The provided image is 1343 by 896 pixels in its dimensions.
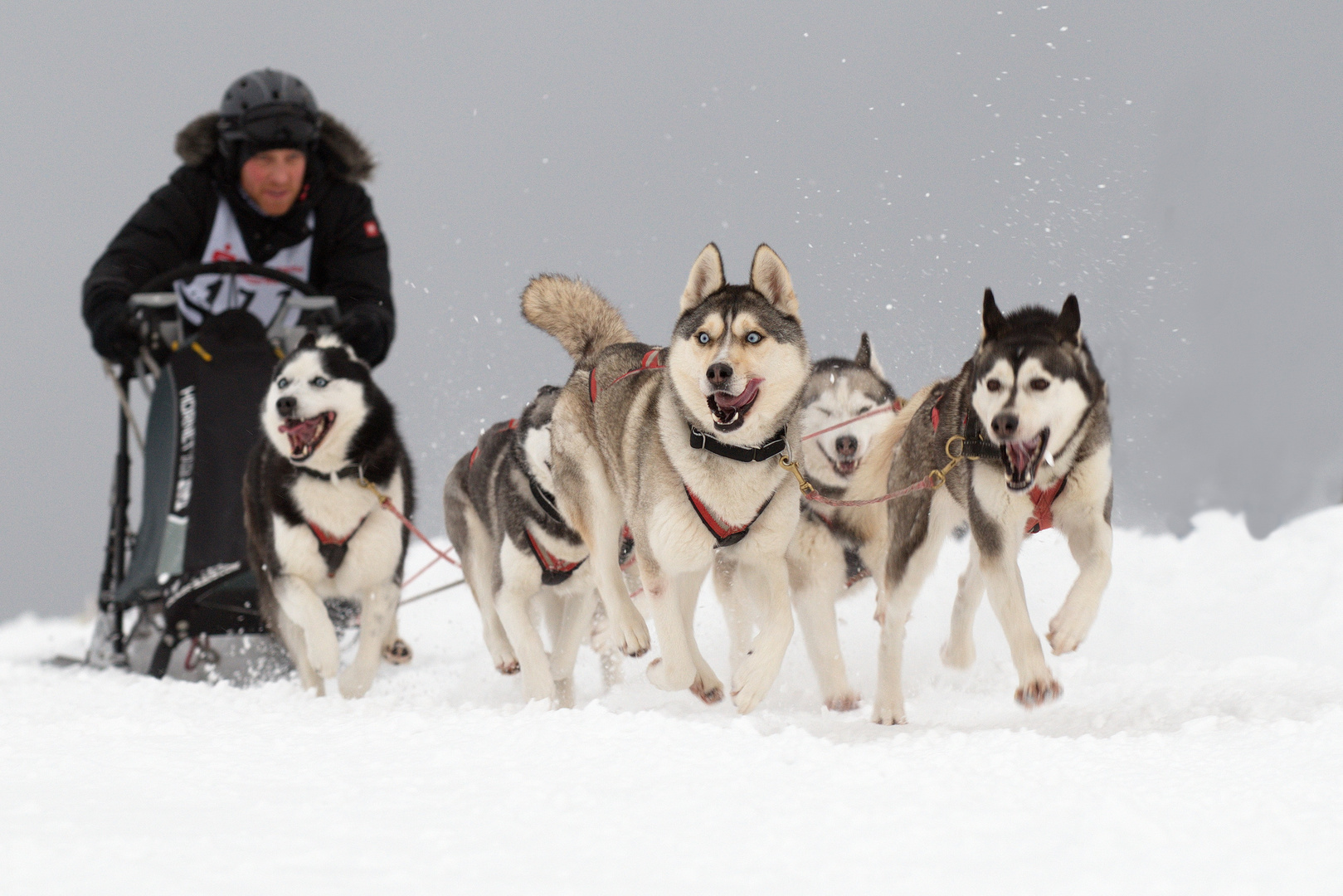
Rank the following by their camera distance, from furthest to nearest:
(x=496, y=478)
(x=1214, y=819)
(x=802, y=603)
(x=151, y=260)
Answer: (x=151, y=260) < (x=496, y=478) < (x=802, y=603) < (x=1214, y=819)

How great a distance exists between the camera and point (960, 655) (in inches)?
153

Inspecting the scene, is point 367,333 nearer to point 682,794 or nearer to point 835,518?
point 835,518

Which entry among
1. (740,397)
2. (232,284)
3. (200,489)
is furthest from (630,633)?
(232,284)

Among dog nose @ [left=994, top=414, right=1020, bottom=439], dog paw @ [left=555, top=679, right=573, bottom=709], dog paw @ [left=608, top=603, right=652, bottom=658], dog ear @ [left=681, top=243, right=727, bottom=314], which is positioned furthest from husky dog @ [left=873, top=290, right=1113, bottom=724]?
dog paw @ [left=555, top=679, right=573, bottom=709]

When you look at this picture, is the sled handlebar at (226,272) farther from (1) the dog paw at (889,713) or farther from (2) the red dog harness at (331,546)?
(1) the dog paw at (889,713)

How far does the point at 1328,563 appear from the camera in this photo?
603 cm

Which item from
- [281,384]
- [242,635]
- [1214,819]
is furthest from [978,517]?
[242,635]

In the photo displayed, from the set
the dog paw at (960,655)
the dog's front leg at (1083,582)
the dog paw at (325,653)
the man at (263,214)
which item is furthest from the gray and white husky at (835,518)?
the man at (263,214)

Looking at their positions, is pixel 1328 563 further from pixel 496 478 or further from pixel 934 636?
pixel 496 478

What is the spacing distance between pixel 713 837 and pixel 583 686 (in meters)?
2.85

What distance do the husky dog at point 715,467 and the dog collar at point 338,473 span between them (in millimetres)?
1292

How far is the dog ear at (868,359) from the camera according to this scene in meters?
4.42

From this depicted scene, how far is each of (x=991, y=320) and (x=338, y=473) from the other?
7.79ft

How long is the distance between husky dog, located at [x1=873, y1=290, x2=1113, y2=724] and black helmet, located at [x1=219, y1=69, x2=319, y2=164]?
3311 millimetres
